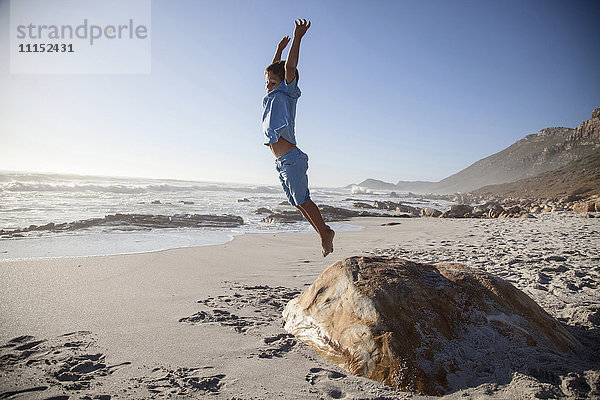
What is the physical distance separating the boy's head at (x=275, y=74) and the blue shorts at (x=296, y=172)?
0.72 meters

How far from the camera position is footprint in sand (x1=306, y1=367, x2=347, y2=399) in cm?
181

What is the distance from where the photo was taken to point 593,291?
3436 mm

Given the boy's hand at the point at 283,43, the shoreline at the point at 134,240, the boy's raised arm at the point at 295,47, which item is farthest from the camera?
the shoreline at the point at 134,240

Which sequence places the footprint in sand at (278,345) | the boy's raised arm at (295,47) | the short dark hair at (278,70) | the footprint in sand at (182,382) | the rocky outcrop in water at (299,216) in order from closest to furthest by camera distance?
the footprint in sand at (182,382), the footprint in sand at (278,345), the boy's raised arm at (295,47), the short dark hair at (278,70), the rocky outcrop in water at (299,216)

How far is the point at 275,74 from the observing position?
3.19m

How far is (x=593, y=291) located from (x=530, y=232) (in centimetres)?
525

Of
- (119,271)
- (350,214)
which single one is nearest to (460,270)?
(119,271)

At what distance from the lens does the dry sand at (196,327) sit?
182 centimetres

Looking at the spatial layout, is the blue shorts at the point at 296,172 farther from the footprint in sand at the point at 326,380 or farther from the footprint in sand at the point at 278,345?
the footprint in sand at the point at 326,380

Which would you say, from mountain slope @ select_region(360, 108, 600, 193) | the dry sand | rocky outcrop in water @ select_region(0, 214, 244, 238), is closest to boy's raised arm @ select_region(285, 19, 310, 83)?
the dry sand

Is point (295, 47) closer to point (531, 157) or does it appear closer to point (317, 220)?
point (317, 220)

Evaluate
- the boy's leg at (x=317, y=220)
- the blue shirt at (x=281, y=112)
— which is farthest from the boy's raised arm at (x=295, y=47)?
the boy's leg at (x=317, y=220)

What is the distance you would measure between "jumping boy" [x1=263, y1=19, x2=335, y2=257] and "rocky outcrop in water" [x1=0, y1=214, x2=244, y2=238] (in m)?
6.70

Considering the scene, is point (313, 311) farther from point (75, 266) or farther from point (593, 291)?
point (75, 266)
